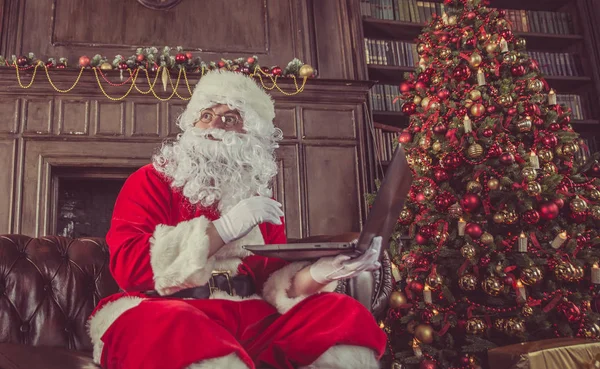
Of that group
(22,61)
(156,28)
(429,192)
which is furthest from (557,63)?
(22,61)

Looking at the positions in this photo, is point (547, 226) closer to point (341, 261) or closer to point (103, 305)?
point (341, 261)

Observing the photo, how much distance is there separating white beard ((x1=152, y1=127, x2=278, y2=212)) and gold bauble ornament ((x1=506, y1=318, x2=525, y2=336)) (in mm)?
1721

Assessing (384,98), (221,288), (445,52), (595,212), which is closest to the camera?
(221,288)

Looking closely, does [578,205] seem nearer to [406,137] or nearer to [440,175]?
[440,175]

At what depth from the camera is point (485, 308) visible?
110 inches

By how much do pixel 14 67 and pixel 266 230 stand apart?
123 inches

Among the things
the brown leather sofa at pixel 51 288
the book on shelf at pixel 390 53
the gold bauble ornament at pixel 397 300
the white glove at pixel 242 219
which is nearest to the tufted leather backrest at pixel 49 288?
the brown leather sofa at pixel 51 288

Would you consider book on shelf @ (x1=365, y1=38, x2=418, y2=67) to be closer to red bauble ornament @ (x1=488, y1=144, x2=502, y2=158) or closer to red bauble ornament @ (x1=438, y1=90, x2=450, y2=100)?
red bauble ornament @ (x1=438, y1=90, x2=450, y2=100)

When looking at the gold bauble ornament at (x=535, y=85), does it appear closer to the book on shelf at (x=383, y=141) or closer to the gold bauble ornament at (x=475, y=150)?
the gold bauble ornament at (x=475, y=150)

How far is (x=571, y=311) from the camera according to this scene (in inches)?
107

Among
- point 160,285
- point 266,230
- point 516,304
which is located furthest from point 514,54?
point 160,285

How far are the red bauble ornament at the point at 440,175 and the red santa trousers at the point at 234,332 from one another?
1886 mm

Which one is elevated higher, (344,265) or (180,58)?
(180,58)

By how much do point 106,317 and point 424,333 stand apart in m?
1.92
